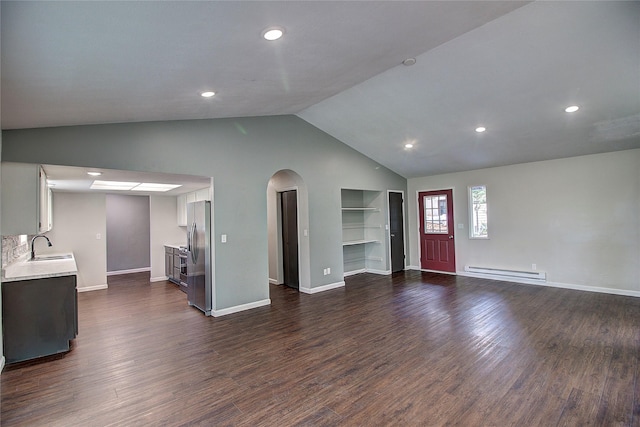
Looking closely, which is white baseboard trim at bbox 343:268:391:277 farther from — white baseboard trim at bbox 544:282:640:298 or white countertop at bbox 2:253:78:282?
white countertop at bbox 2:253:78:282

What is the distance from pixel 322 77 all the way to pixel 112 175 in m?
3.05

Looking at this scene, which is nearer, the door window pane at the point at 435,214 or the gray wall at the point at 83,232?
the gray wall at the point at 83,232

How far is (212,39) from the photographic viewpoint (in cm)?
207

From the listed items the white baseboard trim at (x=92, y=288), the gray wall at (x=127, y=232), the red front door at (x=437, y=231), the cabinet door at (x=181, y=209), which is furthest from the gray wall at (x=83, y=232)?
the red front door at (x=437, y=231)

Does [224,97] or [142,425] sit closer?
[142,425]

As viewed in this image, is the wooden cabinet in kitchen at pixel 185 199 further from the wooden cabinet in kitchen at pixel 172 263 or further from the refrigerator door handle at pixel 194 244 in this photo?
the refrigerator door handle at pixel 194 244

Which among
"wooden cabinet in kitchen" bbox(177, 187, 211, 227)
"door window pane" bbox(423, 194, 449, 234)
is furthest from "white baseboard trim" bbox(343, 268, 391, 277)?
"wooden cabinet in kitchen" bbox(177, 187, 211, 227)

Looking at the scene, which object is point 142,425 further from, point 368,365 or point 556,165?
point 556,165

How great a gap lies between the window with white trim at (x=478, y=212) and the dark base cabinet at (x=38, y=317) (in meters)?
7.26

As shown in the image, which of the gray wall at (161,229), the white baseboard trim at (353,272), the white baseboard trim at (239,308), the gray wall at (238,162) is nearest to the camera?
the gray wall at (238,162)

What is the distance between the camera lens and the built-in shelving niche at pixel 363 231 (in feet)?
24.6

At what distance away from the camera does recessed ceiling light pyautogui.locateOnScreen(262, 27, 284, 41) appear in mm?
2141

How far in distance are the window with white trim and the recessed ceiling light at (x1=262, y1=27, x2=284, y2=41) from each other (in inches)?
241

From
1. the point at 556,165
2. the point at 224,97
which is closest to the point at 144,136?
the point at 224,97
